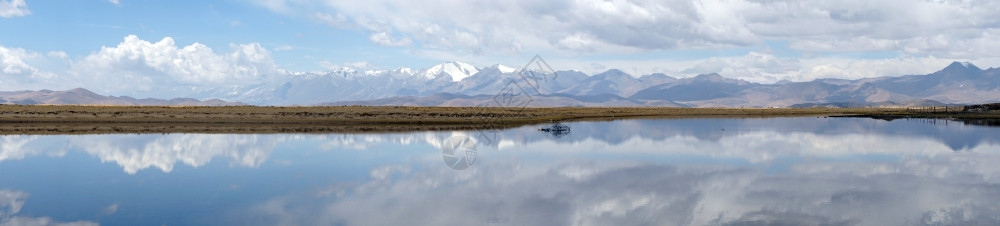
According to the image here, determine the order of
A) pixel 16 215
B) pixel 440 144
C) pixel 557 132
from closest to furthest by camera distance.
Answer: pixel 16 215, pixel 440 144, pixel 557 132

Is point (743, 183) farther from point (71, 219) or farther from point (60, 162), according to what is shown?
point (60, 162)

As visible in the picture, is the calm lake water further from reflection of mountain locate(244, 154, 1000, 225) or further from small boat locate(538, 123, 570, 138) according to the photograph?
small boat locate(538, 123, 570, 138)

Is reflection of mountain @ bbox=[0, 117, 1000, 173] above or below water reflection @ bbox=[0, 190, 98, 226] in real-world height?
above

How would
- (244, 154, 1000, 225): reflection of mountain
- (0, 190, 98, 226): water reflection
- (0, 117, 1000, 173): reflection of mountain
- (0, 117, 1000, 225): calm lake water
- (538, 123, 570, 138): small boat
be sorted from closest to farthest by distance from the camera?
(0, 190, 98, 226): water reflection, (244, 154, 1000, 225): reflection of mountain, (0, 117, 1000, 225): calm lake water, (0, 117, 1000, 173): reflection of mountain, (538, 123, 570, 138): small boat

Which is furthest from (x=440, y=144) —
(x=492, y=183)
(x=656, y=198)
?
(x=656, y=198)

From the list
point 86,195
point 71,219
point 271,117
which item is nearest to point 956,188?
point 71,219

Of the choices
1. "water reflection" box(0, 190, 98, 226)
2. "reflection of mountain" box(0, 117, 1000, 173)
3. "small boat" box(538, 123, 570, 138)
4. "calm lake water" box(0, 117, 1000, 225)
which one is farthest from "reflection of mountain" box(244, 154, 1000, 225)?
"small boat" box(538, 123, 570, 138)

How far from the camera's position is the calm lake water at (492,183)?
81.9 ft

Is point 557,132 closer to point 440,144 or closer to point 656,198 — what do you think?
point 440,144

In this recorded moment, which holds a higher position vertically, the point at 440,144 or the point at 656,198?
the point at 440,144

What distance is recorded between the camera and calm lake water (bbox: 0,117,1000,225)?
24969 millimetres

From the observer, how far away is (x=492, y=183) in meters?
33.4

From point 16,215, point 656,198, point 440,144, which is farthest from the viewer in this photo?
point 440,144

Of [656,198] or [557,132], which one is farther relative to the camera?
[557,132]
